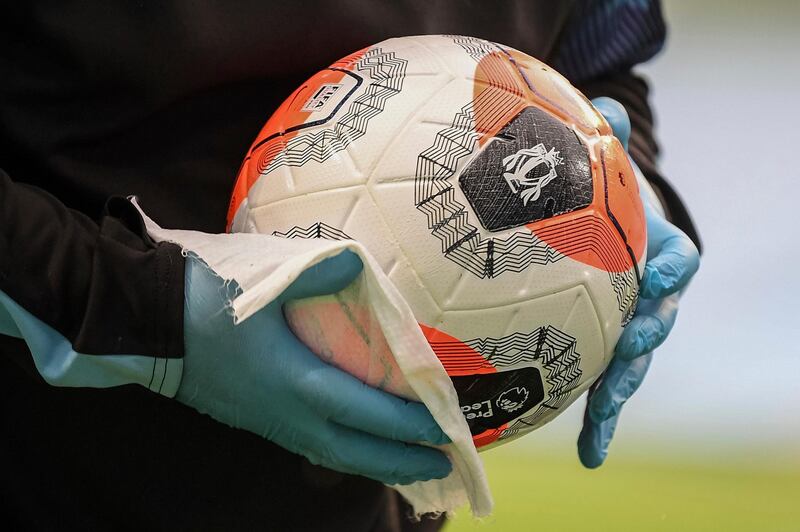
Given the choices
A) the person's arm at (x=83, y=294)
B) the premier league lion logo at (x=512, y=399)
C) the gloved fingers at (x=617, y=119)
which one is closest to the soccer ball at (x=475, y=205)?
the premier league lion logo at (x=512, y=399)

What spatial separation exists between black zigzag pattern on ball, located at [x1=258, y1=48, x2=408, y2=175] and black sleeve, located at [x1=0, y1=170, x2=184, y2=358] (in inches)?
4.5

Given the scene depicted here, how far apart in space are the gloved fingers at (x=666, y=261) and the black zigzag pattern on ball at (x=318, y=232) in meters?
0.30

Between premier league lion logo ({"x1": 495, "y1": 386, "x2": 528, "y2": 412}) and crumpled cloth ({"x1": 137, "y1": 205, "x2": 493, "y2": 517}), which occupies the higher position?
crumpled cloth ({"x1": 137, "y1": 205, "x2": 493, "y2": 517})

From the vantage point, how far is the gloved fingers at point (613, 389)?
0.95m

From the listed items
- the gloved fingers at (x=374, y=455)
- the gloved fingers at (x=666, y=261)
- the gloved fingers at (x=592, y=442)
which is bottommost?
the gloved fingers at (x=592, y=442)

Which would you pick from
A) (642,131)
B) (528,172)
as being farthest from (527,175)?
(642,131)

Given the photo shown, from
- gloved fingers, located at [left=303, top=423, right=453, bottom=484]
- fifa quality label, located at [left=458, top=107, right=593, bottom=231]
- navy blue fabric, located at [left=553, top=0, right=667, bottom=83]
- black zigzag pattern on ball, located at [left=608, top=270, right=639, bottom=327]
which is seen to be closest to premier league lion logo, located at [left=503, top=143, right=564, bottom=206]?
fifa quality label, located at [left=458, top=107, right=593, bottom=231]

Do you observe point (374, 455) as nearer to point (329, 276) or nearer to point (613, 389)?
point (329, 276)

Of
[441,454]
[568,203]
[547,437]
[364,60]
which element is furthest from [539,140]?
[547,437]

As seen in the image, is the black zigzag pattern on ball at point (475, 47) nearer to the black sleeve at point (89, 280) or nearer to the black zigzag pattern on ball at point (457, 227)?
the black zigzag pattern on ball at point (457, 227)

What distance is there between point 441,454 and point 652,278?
9.9 inches

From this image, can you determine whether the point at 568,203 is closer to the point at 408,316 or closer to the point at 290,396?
the point at 408,316

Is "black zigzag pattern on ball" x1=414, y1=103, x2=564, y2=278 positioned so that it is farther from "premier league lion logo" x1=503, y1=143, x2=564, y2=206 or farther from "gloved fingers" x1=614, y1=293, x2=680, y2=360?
"gloved fingers" x1=614, y1=293, x2=680, y2=360

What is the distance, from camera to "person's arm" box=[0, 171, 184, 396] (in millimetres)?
694
